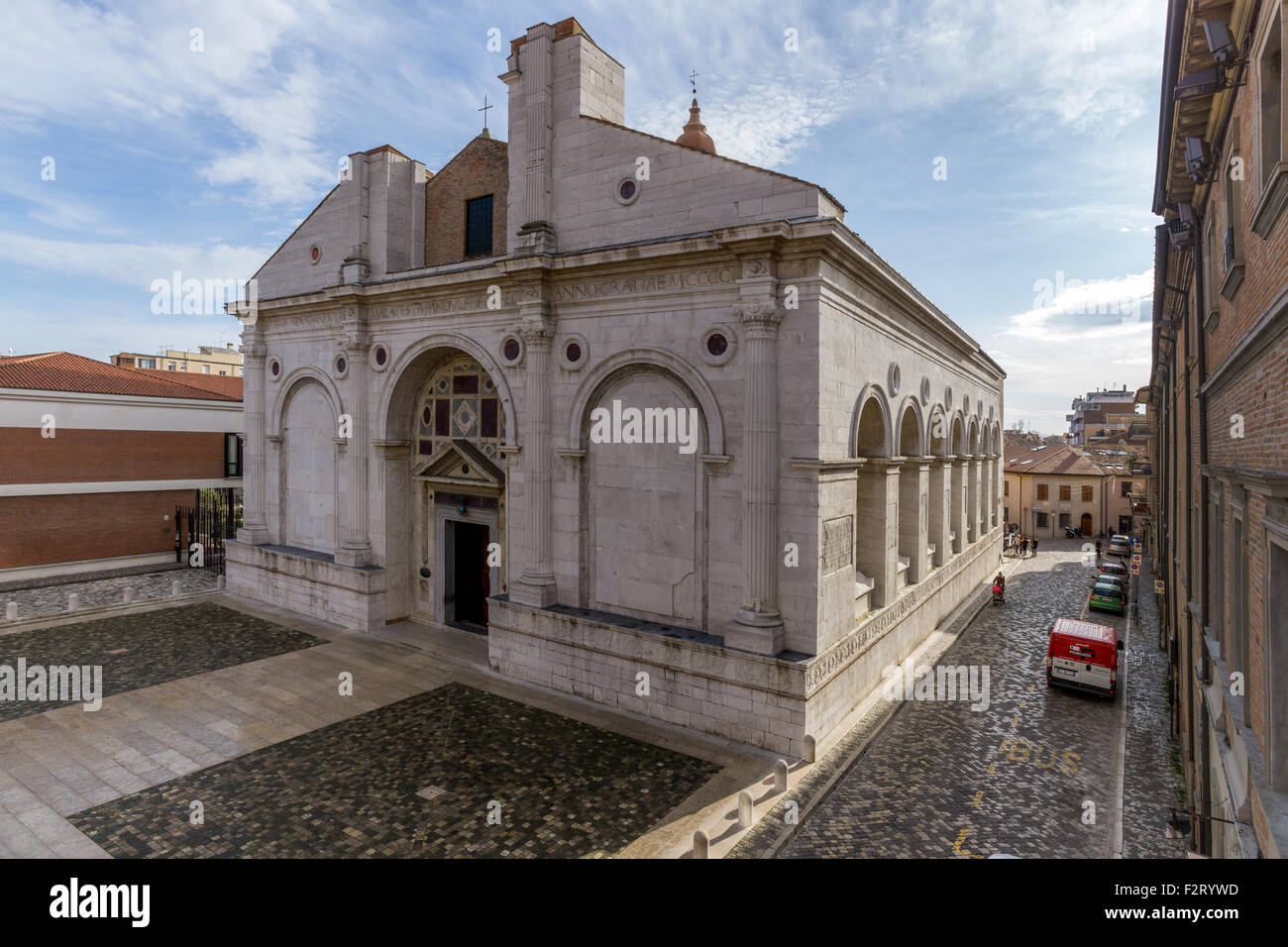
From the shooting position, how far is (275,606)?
843 inches

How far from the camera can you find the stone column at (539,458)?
14930 millimetres

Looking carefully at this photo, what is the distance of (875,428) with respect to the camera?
15.7 meters

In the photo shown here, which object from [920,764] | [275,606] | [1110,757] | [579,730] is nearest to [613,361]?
[579,730]

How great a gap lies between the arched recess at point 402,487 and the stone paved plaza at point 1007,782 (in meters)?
11.9

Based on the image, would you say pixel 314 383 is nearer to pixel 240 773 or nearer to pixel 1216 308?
pixel 240 773

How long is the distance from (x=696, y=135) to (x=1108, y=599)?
829 inches

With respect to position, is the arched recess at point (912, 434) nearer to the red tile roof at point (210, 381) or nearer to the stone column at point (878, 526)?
the stone column at point (878, 526)

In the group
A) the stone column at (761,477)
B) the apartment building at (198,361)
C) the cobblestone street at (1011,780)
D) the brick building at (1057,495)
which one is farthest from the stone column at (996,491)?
the apartment building at (198,361)

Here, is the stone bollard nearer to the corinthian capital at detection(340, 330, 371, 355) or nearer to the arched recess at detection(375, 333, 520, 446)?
Answer: the arched recess at detection(375, 333, 520, 446)

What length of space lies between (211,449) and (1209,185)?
117ft

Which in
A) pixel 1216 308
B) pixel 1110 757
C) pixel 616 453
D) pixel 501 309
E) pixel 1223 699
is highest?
pixel 501 309

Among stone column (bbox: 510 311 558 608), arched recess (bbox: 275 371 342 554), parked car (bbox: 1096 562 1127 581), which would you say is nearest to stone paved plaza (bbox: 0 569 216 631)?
arched recess (bbox: 275 371 342 554)

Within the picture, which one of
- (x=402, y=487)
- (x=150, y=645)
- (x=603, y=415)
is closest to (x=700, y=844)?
(x=603, y=415)

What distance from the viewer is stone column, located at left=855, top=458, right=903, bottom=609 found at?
15406mm
